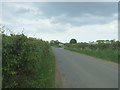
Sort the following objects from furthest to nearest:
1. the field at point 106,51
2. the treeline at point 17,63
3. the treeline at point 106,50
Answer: the treeline at point 106,50, the field at point 106,51, the treeline at point 17,63

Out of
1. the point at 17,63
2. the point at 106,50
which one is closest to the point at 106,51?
the point at 106,50

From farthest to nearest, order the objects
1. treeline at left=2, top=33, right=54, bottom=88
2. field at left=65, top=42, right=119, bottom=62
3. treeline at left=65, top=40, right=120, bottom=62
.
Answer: treeline at left=65, top=40, right=120, bottom=62 → field at left=65, top=42, right=119, bottom=62 → treeline at left=2, top=33, right=54, bottom=88

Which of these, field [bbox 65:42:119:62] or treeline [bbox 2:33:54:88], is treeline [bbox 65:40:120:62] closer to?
field [bbox 65:42:119:62]

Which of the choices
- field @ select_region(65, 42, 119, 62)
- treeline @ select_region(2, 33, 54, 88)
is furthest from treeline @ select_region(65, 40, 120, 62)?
treeline @ select_region(2, 33, 54, 88)

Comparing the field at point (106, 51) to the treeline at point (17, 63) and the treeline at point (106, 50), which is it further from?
the treeline at point (17, 63)

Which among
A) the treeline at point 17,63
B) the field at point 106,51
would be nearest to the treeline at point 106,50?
the field at point 106,51

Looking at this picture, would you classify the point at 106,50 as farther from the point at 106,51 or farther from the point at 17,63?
the point at 17,63

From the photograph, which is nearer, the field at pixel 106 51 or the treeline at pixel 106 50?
the field at pixel 106 51

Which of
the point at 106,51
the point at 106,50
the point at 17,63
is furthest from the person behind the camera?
the point at 106,50

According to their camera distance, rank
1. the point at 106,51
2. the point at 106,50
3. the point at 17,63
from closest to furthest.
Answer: the point at 17,63
the point at 106,51
the point at 106,50

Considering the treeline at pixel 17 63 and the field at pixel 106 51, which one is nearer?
the treeline at pixel 17 63

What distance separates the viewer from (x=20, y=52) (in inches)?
227

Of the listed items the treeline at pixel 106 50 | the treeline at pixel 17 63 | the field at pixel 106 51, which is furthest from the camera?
the treeline at pixel 106 50

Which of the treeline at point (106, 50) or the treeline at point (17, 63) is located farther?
the treeline at point (106, 50)
